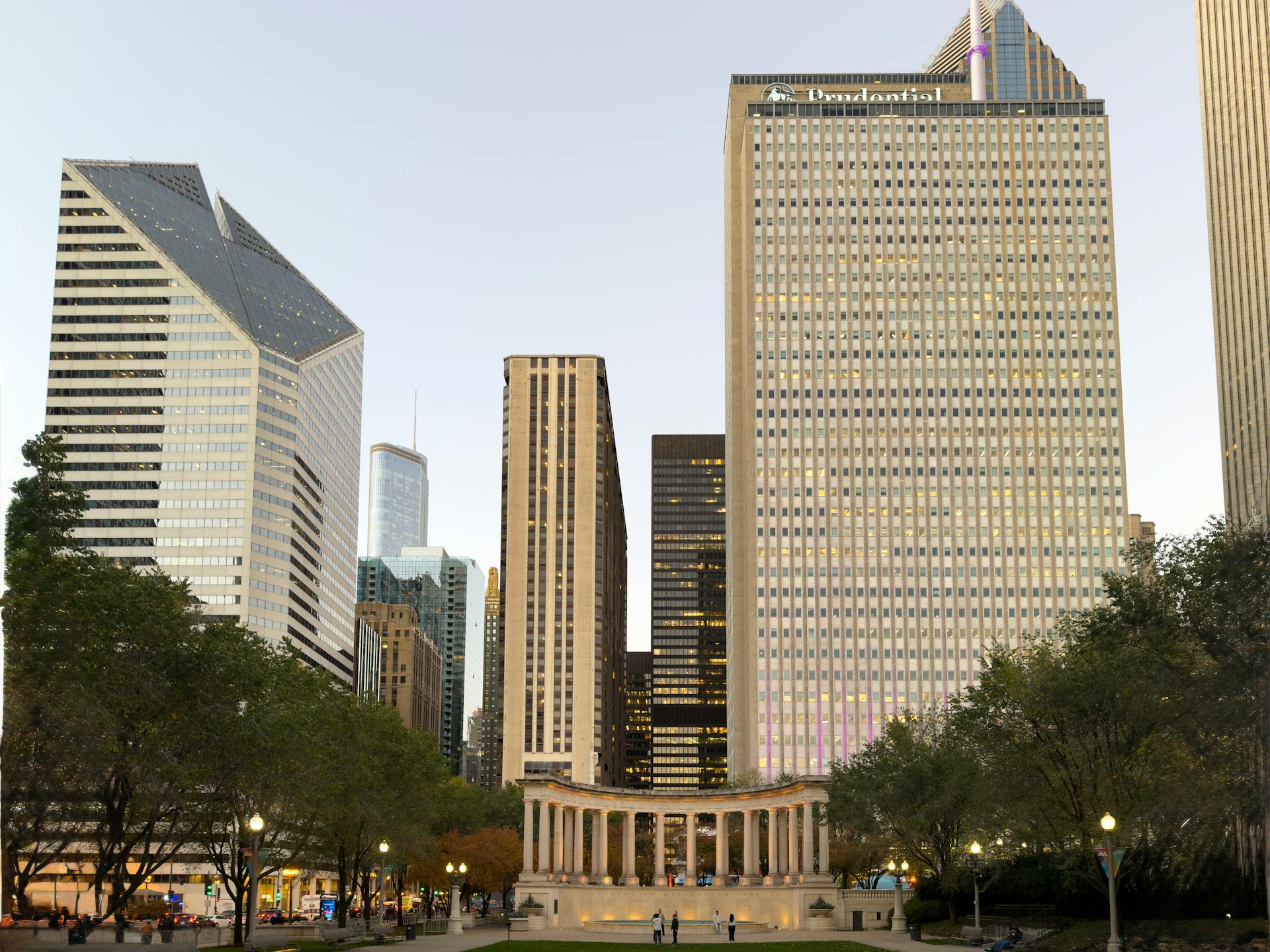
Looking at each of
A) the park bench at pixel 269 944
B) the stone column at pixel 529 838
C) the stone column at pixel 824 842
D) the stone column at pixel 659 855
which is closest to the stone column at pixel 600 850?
the stone column at pixel 659 855

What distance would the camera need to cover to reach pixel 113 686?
43.2 m

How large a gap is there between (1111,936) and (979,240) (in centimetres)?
16574

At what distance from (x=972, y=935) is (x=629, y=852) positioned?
152 ft

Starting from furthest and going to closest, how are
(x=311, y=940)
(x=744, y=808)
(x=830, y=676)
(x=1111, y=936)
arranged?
(x=830, y=676) → (x=744, y=808) → (x=311, y=940) → (x=1111, y=936)

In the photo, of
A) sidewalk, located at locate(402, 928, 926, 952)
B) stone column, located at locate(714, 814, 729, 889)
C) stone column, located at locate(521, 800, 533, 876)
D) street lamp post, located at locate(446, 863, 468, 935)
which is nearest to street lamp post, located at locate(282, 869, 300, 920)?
street lamp post, located at locate(446, 863, 468, 935)

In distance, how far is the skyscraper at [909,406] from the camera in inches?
7259

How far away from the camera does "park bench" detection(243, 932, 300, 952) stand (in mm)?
Answer: 49659

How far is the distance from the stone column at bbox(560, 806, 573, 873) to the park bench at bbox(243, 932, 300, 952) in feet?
135

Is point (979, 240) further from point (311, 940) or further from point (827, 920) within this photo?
point (311, 940)

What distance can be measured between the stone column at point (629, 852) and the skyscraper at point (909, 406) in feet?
270

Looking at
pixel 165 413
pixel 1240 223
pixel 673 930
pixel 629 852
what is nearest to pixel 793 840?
pixel 629 852

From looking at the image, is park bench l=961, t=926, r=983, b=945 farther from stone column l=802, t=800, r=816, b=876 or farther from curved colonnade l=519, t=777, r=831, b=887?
stone column l=802, t=800, r=816, b=876

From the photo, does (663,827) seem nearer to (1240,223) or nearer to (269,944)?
(269,944)

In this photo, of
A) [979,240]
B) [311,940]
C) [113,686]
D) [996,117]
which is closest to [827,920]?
[311,940]
